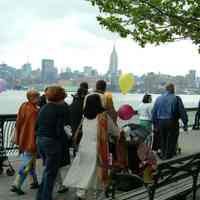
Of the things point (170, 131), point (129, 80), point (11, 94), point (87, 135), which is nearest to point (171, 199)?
point (87, 135)

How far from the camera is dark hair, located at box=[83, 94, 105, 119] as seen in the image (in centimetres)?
682

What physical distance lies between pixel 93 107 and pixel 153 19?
455 centimetres

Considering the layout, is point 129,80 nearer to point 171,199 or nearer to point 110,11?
point 110,11

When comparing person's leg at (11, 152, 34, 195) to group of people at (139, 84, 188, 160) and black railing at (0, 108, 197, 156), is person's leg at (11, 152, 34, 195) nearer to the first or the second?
black railing at (0, 108, 197, 156)

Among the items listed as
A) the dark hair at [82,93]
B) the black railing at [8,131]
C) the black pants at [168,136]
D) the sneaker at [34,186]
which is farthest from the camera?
the black pants at [168,136]

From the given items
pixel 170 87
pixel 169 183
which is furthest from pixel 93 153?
pixel 170 87

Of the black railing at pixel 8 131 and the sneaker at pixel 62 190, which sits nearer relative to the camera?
the sneaker at pixel 62 190

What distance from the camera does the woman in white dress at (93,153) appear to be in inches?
267

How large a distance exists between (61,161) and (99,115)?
0.84 m

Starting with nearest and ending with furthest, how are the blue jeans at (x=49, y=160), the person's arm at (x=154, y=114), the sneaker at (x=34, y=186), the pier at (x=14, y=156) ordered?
1. the blue jeans at (x=49, y=160)
2. the pier at (x=14, y=156)
3. the sneaker at (x=34, y=186)
4. the person's arm at (x=154, y=114)

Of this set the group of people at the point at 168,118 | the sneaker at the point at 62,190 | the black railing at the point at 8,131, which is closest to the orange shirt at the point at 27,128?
the sneaker at the point at 62,190

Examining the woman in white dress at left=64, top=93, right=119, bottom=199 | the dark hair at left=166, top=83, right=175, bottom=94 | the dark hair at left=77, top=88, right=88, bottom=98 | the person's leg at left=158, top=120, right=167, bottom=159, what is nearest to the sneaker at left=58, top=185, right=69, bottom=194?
the woman in white dress at left=64, top=93, right=119, bottom=199

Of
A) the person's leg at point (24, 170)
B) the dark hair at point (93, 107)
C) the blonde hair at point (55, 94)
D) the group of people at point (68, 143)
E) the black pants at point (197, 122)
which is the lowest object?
the black pants at point (197, 122)

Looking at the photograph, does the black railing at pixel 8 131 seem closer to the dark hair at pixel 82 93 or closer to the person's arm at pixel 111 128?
the dark hair at pixel 82 93
